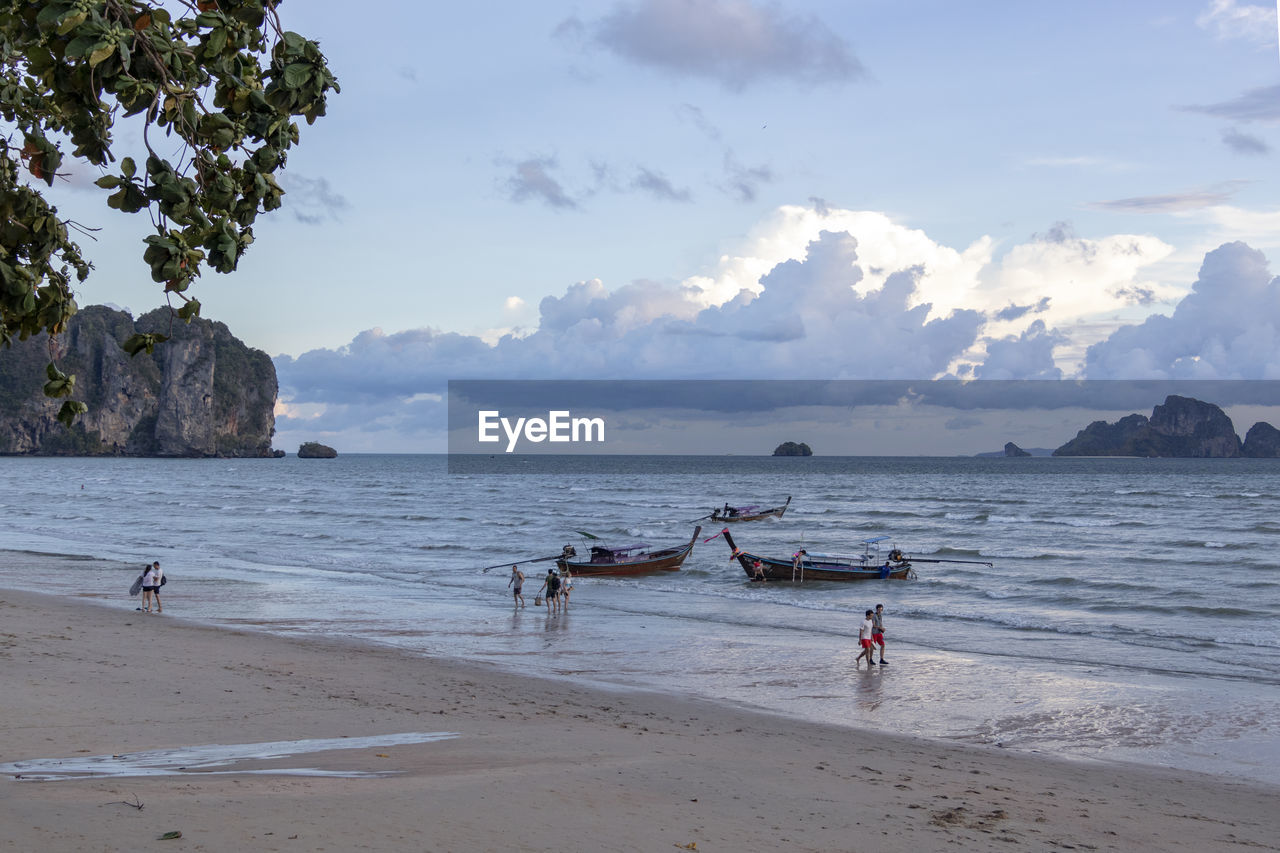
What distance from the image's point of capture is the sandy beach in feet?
27.3

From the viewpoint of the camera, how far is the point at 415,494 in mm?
105938

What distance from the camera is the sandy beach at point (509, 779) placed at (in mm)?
8328

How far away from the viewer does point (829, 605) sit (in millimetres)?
33938

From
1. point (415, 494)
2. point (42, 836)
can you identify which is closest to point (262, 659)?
point (42, 836)

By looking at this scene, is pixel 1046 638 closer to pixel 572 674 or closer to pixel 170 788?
pixel 572 674

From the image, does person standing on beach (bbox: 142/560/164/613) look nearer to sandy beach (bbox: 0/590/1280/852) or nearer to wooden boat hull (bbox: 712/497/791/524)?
sandy beach (bbox: 0/590/1280/852)

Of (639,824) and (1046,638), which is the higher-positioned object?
(639,824)

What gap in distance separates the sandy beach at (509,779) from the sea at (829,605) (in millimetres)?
2550

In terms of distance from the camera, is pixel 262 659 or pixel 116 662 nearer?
pixel 116 662

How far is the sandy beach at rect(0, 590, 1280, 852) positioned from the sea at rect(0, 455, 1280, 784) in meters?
2.55

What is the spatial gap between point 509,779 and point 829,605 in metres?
24.8

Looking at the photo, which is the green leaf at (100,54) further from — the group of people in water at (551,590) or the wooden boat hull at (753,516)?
the wooden boat hull at (753,516)

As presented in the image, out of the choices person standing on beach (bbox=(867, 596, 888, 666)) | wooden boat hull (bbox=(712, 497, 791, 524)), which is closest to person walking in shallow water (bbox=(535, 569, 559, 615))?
person standing on beach (bbox=(867, 596, 888, 666))

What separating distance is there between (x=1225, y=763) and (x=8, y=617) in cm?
2543
